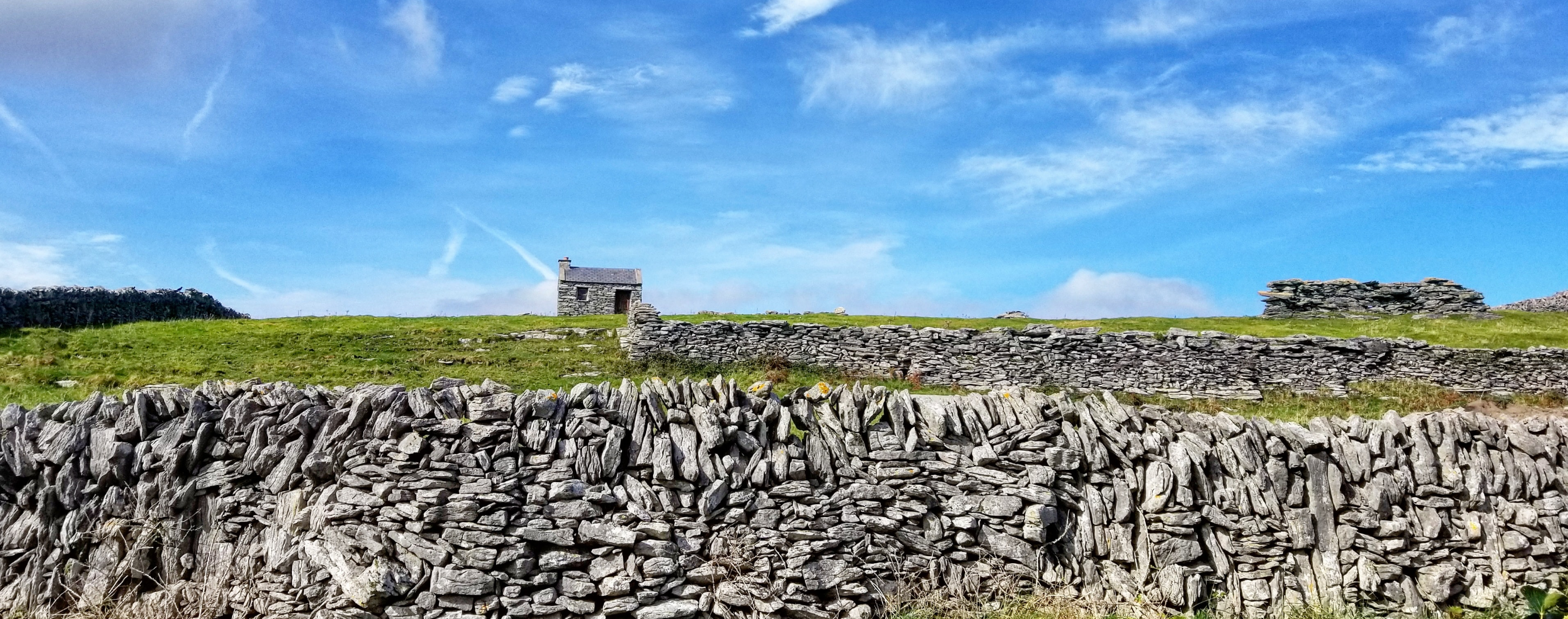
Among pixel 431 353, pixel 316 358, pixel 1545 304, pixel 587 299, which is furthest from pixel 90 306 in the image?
pixel 1545 304

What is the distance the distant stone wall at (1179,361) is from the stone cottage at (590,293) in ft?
75.0

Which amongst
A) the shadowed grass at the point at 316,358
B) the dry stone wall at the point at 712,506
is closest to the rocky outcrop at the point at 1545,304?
the shadowed grass at the point at 316,358

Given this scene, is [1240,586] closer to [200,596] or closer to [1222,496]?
[1222,496]

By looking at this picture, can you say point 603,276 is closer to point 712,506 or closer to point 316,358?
point 316,358

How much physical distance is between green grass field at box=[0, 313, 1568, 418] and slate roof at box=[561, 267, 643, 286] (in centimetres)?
1346

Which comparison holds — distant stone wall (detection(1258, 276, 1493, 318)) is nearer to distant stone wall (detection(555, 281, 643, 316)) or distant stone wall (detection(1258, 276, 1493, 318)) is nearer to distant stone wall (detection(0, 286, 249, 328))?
distant stone wall (detection(555, 281, 643, 316))

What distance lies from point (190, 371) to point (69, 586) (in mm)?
13340

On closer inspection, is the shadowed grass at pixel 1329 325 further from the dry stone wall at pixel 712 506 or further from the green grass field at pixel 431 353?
the dry stone wall at pixel 712 506

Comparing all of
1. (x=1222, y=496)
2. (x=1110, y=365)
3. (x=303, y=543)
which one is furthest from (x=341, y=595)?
(x=1110, y=365)

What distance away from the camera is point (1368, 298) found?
35688 mm

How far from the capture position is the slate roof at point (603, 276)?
46812 mm

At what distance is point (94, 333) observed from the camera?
25953 millimetres

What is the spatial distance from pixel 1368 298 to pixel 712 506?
121 ft

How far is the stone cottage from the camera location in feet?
152
